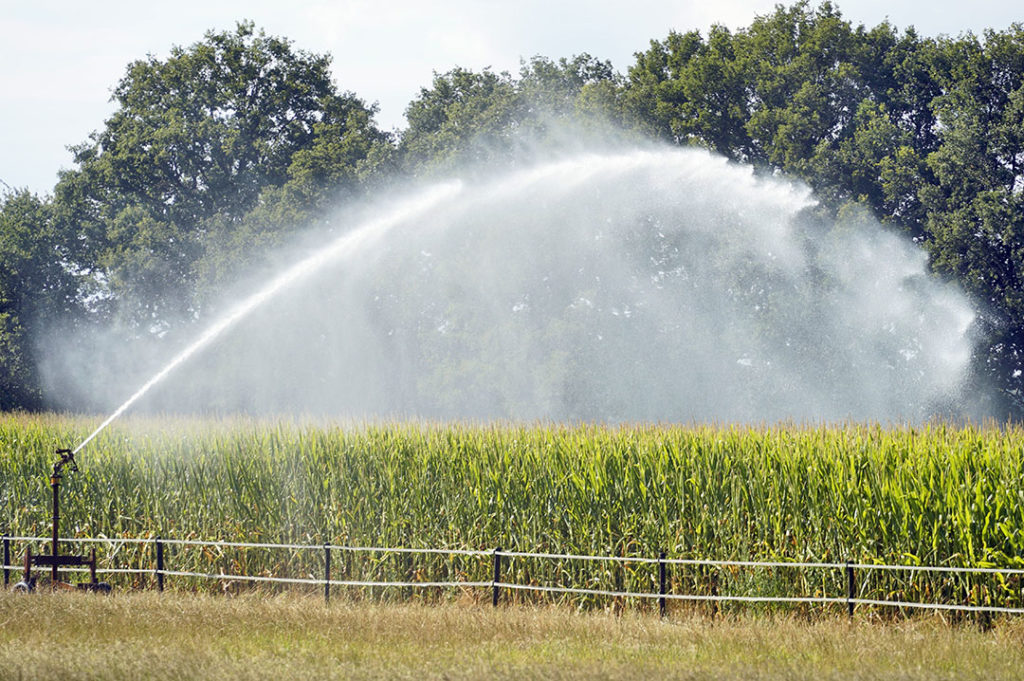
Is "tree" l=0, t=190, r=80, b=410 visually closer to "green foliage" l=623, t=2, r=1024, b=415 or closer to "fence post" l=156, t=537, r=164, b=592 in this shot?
"green foliage" l=623, t=2, r=1024, b=415

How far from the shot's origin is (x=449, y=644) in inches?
549

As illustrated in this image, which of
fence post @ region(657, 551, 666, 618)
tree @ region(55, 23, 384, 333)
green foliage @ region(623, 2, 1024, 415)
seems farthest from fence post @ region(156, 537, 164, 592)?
tree @ region(55, 23, 384, 333)

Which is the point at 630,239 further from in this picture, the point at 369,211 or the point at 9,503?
the point at 9,503

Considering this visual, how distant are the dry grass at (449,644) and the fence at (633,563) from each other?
376 mm

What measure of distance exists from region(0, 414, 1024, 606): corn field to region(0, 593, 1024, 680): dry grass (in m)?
1.36

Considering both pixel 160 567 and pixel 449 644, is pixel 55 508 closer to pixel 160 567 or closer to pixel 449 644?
pixel 160 567

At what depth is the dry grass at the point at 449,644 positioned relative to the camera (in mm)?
12172

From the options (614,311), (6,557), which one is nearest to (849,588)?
(6,557)

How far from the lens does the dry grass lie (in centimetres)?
1217

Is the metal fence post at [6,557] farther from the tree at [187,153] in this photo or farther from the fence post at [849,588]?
the tree at [187,153]

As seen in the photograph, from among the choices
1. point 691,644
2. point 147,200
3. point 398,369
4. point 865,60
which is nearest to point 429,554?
point 691,644

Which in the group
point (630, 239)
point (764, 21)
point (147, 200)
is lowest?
point (630, 239)

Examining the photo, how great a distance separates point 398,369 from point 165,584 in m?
31.4

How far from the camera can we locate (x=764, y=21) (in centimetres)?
5106
